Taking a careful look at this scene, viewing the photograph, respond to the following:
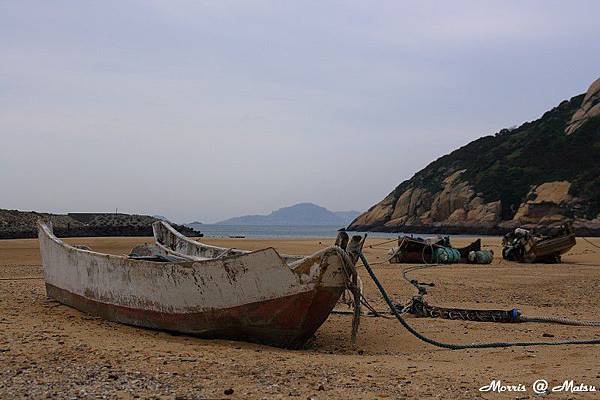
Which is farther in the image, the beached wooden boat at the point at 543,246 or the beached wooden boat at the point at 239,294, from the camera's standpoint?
the beached wooden boat at the point at 543,246

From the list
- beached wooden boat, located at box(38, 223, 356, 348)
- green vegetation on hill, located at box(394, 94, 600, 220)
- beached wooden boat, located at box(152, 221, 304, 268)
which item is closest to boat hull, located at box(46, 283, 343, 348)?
beached wooden boat, located at box(38, 223, 356, 348)

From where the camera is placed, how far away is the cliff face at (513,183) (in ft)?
184

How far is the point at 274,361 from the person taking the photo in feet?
19.6

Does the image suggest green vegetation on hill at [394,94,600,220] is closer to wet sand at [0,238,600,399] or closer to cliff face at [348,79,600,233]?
cliff face at [348,79,600,233]

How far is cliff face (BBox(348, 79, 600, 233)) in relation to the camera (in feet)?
184

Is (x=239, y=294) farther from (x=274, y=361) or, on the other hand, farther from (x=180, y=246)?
(x=180, y=246)

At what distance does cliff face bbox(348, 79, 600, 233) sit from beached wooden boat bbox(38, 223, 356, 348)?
44965 mm

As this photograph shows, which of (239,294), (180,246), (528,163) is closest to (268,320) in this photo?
(239,294)

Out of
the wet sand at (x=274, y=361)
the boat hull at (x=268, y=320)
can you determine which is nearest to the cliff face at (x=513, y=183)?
the wet sand at (x=274, y=361)

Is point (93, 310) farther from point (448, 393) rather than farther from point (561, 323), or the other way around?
point (561, 323)

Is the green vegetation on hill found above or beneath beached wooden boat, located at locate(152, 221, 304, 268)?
above

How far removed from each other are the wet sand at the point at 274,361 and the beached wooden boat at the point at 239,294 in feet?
0.68

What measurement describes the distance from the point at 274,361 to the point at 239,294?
49.0 inches

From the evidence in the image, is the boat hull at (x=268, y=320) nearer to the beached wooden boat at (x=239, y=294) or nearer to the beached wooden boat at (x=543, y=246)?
the beached wooden boat at (x=239, y=294)
